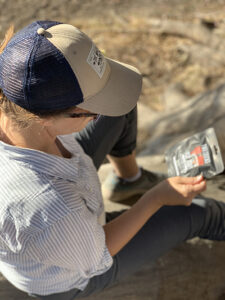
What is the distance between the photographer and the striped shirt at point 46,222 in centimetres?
118

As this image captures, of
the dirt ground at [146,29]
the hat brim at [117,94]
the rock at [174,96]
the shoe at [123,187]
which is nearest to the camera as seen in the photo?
the hat brim at [117,94]

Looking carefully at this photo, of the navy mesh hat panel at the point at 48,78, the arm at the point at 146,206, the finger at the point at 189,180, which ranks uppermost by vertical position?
the navy mesh hat panel at the point at 48,78

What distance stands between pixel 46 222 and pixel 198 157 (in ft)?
2.30

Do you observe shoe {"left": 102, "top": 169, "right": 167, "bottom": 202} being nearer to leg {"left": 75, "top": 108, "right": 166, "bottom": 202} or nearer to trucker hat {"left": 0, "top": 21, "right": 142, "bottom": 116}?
leg {"left": 75, "top": 108, "right": 166, "bottom": 202}

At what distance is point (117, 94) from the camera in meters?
1.30

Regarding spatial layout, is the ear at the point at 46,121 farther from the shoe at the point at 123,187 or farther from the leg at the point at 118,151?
the shoe at the point at 123,187

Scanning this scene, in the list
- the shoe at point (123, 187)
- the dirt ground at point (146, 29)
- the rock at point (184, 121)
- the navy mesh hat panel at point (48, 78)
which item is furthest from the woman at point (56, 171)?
the dirt ground at point (146, 29)

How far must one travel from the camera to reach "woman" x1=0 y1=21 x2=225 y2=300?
1.13 m

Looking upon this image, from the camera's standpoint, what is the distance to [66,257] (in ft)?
4.12

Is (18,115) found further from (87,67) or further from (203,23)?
(203,23)

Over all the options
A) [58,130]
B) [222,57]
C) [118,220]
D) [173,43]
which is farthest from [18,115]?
[173,43]

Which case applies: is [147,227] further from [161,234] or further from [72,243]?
[72,243]

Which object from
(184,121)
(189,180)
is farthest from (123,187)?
(184,121)

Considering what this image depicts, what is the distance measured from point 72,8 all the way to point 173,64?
167cm
